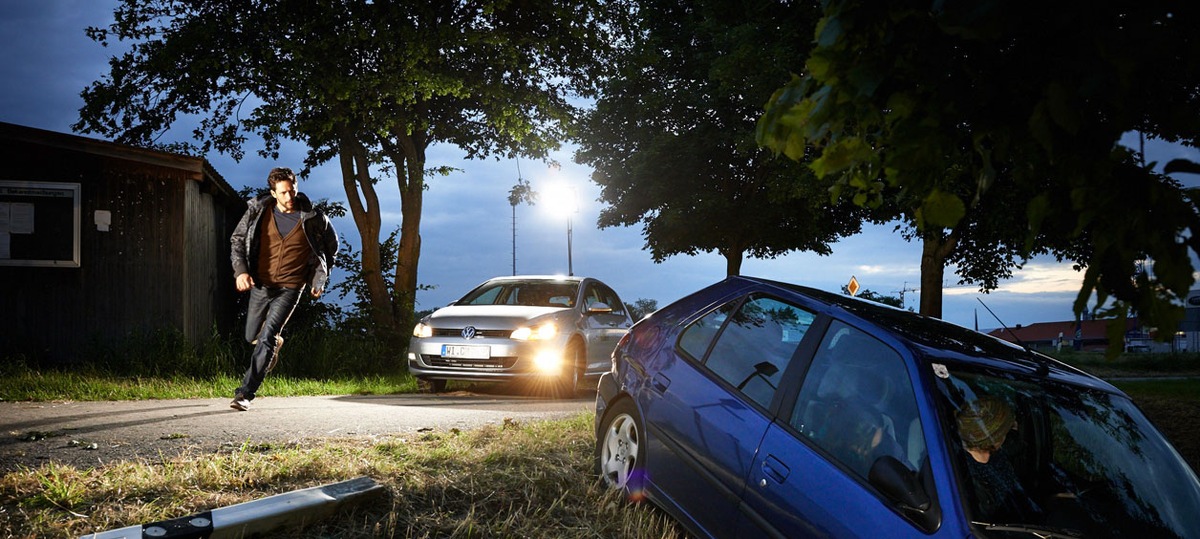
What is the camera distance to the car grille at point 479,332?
34.0 ft

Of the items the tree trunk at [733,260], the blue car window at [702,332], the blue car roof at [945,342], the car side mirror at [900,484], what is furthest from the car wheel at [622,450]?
the tree trunk at [733,260]

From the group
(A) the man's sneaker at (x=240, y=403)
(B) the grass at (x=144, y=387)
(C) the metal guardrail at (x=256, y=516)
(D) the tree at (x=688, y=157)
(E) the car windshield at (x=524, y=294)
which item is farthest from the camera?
(D) the tree at (x=688, y=157)

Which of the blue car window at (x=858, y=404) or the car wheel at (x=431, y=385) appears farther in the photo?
the car wheel at (x=431, y=385)

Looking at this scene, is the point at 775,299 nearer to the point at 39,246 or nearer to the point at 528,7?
the point at 39,246

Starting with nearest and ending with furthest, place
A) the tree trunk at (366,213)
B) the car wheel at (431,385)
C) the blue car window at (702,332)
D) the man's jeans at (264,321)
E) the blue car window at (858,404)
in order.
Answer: the blue car window at (858,404) < the blue car window at (702,332) < the man's jeans at (264,321) < the car wheel at (431,385) < the tree trunk at (366,213)

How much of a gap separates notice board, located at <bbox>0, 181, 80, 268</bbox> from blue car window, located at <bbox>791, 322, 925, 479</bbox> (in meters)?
13.3

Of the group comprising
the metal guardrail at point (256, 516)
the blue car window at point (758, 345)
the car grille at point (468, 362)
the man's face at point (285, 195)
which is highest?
the man's face at point (285, 195)

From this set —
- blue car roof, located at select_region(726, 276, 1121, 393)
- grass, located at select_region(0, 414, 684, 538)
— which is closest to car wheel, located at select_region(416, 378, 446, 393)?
grass, located at select_region(0, 414, 684, 538)

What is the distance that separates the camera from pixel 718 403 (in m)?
3.88

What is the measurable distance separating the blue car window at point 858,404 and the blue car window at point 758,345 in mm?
204

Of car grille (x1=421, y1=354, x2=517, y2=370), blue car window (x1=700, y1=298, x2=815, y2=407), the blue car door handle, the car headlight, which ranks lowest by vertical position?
car grille (x1=421, y1=354, x2=517, y2=370)

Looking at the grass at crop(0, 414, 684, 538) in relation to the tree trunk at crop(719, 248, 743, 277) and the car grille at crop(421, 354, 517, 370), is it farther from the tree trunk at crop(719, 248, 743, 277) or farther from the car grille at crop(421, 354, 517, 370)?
the tree trunk at crop(719, 248, 743, 277)

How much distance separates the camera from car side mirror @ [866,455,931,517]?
2.80 m

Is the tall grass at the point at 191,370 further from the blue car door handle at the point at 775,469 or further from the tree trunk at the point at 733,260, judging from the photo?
the tree trunk at the point at 733,260
